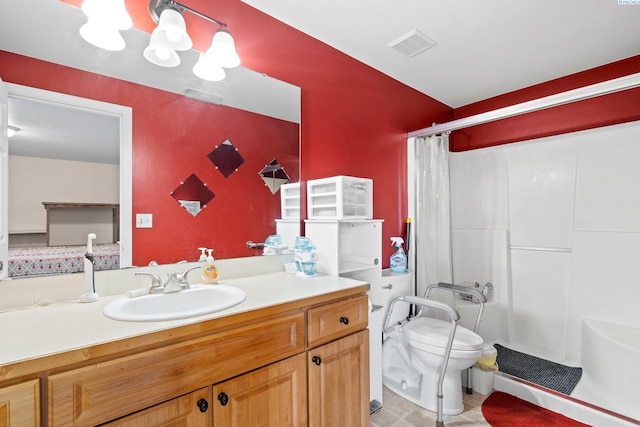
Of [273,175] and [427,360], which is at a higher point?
[273,175]

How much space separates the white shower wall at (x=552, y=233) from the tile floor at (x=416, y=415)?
904 millimetres

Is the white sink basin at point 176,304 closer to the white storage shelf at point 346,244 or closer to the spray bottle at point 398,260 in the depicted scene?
the white storage shelf at point 346,244

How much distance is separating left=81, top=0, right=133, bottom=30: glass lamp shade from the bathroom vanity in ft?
3.50

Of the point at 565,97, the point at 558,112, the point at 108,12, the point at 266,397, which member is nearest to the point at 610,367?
the point at 565,97

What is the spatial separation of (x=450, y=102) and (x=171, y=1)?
2.61 meters

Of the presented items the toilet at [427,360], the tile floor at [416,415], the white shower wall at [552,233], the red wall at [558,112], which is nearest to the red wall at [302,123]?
the red wall at [558,112]

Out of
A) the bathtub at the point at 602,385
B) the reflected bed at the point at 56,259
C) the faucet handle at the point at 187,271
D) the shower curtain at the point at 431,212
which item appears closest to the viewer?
the reflected bed at the point at 56,259

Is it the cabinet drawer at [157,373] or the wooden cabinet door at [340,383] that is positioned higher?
the cabinet drawer at [157,373]

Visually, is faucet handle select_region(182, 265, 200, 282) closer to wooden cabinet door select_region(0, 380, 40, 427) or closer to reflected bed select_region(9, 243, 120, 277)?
reflected bed select_region(9, 243, 120, 277)

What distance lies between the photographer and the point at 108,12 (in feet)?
3.80

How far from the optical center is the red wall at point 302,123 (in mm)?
1294

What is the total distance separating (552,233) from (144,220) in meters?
2.85

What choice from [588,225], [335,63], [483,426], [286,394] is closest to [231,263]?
[286,394]

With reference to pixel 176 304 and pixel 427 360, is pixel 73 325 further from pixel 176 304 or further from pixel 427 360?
pixel 427 360
